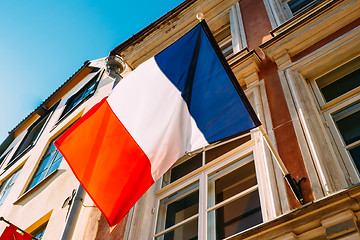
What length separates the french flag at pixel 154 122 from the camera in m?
3.37

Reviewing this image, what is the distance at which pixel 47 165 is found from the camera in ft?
30.2

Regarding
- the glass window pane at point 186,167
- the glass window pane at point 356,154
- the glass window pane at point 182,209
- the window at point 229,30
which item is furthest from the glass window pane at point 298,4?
the glass window pane at point 182,209

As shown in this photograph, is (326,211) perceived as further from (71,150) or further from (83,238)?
(83,238)

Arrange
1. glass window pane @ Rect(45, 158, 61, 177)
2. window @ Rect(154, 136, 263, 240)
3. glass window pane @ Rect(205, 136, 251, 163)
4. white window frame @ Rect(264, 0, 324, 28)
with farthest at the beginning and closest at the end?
glass window pane @ Rect(45, 158, 61, 177) → white window frame @ Rect(264, 0, 324, 28) → glass window pane @ Rect(205, 136, 251, 163) → window @ Rect(154, 136, 263, 240)

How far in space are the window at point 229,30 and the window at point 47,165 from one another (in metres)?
4.71

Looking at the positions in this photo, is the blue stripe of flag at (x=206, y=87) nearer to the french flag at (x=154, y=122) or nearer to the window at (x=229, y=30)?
the french flag at (x=154, y=122)

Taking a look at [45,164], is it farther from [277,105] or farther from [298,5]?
[298,5]

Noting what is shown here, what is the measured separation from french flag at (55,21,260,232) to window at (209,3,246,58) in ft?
9.13

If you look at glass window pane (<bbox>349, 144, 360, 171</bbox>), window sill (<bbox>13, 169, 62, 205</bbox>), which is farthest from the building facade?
window sill (<bbox>13, 169, 62, 205</bbox>)

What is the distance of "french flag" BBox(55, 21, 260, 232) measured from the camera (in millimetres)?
3371

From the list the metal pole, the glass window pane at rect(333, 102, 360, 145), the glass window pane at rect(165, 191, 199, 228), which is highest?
the metal pole

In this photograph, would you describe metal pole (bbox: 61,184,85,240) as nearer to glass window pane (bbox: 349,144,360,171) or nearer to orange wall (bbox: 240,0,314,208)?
orange wall (bbox: 240,0,314,208)

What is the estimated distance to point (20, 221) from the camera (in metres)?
7.44

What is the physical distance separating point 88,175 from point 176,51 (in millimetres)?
1780
